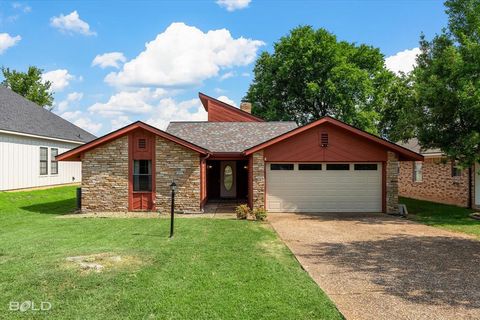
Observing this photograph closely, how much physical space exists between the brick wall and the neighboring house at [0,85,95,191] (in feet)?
70.7

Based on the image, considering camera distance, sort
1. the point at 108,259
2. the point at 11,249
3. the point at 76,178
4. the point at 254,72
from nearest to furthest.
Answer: the point at 108,259, the point at 11,249, the point at 76,178, the point at 254,72

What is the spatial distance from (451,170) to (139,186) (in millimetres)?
16477

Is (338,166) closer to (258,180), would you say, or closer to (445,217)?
(258,180)

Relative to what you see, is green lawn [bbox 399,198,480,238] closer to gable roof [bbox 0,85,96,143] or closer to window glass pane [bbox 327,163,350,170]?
window glass pane [bbox 327,163,350,170]

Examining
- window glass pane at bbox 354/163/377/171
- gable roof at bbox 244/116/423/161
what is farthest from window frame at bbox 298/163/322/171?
window glass pane at bbox 354/163/377/171

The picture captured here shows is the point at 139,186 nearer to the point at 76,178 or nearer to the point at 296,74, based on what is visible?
the point at 76,178

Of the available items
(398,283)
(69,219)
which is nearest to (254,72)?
(69,219)

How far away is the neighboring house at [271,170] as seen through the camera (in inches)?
619

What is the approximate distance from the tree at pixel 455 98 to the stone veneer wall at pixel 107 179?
523 inches

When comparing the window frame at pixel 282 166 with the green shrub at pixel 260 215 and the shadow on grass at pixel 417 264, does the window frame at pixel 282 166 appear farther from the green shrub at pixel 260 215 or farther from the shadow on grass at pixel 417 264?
the shadow on grass at pixel 417 264

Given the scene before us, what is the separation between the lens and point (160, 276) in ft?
21.9

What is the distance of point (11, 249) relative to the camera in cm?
868

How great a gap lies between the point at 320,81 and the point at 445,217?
76.5 ft

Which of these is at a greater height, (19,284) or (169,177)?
(169,177)
